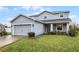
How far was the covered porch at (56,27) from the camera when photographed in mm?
2721

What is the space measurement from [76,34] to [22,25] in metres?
0.98

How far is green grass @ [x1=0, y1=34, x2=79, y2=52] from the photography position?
2.71 metres

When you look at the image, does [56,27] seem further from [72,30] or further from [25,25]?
[25,25]

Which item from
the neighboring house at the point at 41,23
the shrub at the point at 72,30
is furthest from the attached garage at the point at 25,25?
the shrub at the point at 72,30

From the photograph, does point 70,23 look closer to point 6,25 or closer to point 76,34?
point 76,34

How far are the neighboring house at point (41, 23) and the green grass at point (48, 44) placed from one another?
0.13 metres

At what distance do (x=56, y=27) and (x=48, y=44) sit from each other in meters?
0.34

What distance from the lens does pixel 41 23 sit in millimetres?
2760

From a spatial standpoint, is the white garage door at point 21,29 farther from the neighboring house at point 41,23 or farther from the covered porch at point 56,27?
the covered porch at point 56,27

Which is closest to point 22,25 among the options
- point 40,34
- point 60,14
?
point 40,34

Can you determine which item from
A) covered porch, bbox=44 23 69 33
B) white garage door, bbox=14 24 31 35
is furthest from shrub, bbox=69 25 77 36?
white garage door, bbox=14 24 31 35

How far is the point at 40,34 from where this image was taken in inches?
109

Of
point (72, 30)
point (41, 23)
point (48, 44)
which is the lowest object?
point (48, 44)

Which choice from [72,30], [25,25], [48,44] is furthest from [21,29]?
[72,30]
